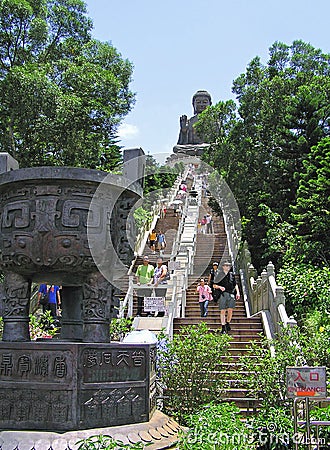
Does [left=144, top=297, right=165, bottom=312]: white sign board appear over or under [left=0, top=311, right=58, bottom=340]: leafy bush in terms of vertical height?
over

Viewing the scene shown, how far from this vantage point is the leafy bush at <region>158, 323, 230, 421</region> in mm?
7570

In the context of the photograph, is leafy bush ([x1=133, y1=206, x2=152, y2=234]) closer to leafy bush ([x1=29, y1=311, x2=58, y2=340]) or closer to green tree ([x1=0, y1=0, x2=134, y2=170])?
green tree ([x1=0, y1=0, x2=134, y2=170])

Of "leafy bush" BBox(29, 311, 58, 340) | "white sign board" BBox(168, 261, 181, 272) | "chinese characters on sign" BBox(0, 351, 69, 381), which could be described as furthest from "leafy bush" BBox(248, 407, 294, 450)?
"white sign board" BBox(168, 261, 181, 272)

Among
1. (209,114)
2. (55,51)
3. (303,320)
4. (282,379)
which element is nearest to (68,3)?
(55,51)

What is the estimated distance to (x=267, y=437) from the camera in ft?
16.9

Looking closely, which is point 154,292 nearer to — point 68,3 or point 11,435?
point 11,435

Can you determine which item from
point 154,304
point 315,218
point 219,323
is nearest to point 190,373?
point 154,304

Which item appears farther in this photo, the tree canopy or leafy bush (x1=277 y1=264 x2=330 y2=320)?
the tree canopy

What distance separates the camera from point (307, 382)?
189 inches

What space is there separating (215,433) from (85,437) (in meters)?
1.09

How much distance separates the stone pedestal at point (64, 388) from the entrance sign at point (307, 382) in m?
1.45

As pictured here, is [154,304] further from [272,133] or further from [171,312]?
[272,133]

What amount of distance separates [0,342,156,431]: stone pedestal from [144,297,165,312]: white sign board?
7.09m

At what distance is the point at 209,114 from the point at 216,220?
16.6ft
